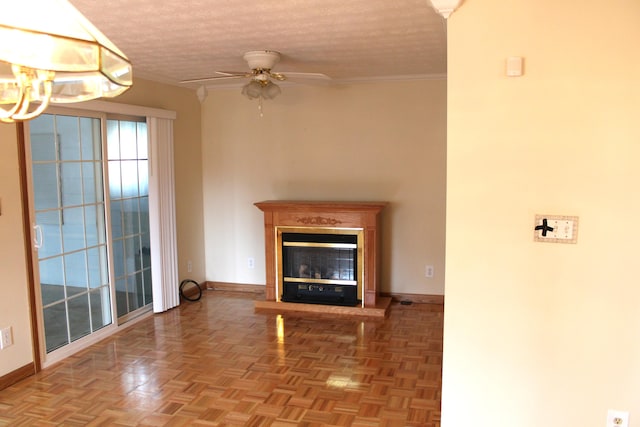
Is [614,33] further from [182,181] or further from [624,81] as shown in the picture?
[182,181]

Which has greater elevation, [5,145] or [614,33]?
[614,33]

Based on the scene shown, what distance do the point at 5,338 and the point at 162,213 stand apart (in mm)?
1792

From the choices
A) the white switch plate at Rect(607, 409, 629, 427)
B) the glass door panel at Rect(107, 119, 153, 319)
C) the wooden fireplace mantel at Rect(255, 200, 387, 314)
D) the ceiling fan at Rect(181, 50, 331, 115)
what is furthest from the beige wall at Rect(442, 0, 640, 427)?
the glass door panel at Rect(107, 119, 153, 319)

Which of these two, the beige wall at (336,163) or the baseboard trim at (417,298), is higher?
the beige wall at (336,163)

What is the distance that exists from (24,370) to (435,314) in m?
3.41

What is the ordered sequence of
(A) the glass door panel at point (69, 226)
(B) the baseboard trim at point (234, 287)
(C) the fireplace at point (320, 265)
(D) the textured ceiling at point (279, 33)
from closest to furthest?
(D) the textured ceiling at point (279, 33)
(A) the glass door panel at point (69, 226)
(C) the fireplace at point (320, 265)
(B) the baseboard trim at point (234, 287)

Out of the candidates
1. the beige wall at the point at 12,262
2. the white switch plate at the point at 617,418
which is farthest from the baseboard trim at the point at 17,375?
the white switch plate at the point at 617,418

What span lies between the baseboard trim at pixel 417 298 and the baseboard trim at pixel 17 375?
321cm

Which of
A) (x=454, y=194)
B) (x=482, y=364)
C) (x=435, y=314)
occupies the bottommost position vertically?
(x=435, y=314)

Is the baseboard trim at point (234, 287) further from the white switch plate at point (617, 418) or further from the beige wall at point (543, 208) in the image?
the white switch plate at point (617, 418)

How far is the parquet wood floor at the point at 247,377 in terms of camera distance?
2.95 meters

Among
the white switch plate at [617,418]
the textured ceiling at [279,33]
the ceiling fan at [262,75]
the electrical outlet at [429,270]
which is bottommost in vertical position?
the white switch plate at [617,418]

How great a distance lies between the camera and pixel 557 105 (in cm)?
212

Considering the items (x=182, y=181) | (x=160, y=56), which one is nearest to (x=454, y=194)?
(x=160, y=56)
